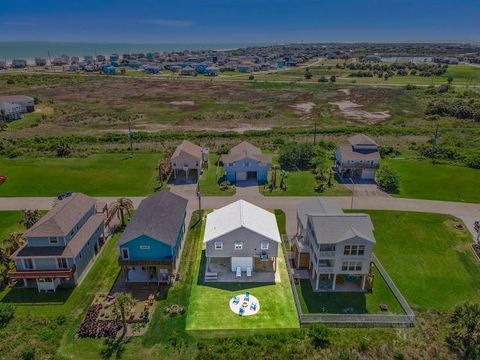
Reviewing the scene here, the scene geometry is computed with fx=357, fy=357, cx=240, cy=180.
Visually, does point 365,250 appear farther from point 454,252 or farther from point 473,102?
point 473,102

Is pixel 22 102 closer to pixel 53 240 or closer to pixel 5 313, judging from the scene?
pixel 53 240

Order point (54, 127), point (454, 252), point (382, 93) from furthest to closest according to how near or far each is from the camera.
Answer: point (382, 93) → point (54, 127) → point (454, 252)

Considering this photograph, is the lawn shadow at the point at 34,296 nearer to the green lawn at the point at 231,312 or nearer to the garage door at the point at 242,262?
the green lawn at the point at 231,312

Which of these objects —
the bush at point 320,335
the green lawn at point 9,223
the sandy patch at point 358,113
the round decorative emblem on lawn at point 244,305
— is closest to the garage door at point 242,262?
the round decorative emblem on lawn at point 244,305

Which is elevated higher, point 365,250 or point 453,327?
point 365,250

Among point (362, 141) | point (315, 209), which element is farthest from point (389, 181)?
point (315, 209)

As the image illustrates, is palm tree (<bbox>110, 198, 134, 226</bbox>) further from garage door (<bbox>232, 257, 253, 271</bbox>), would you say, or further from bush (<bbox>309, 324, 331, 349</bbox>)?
bush (<bbox>309, 324, 331, 349</bbox>)

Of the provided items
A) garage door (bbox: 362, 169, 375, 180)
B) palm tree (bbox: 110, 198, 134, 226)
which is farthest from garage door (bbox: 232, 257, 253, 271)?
garage door (bbox: 362, 169, 375, 180)

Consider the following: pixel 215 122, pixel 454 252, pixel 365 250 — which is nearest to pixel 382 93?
pixel 215 122
